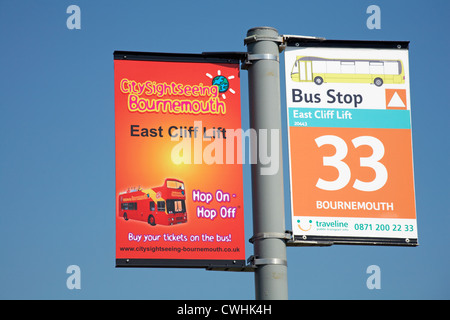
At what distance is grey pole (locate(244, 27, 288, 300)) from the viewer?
46.0ft

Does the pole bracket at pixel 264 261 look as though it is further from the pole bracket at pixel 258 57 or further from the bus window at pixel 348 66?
the bus window at pixel 348 66

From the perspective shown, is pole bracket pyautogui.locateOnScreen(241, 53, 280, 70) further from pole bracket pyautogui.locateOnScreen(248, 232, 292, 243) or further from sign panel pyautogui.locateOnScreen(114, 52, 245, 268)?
pole bracket pyautogui.locateOnScreen(248, 232, 292, 243)

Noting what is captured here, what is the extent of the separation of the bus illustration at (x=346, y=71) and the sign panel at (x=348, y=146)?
12 millimetres

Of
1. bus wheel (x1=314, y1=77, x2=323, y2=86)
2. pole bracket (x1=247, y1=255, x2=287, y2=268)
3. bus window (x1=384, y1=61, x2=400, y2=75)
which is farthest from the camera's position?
bus window (x1=384, y1=61, x2=400, y2=75)

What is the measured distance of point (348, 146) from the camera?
14.8 meters

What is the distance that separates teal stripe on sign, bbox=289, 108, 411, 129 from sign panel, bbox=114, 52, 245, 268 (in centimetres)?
78

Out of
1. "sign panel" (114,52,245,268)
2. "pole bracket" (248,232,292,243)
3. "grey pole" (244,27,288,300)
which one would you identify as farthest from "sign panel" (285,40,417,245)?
"sign panel" (114,52,245,268)

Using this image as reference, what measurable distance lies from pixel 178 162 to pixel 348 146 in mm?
2123

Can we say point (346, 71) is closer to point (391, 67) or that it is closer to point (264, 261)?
point (391, 67)

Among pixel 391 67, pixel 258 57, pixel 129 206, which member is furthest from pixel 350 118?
pixel 129 206

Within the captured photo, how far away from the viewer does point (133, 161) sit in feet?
47.1

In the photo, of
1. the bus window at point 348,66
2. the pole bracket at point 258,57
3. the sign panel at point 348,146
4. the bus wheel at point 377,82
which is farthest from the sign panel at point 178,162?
the bus wheel at point 377,82

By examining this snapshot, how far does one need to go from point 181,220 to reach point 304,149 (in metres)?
1.75
